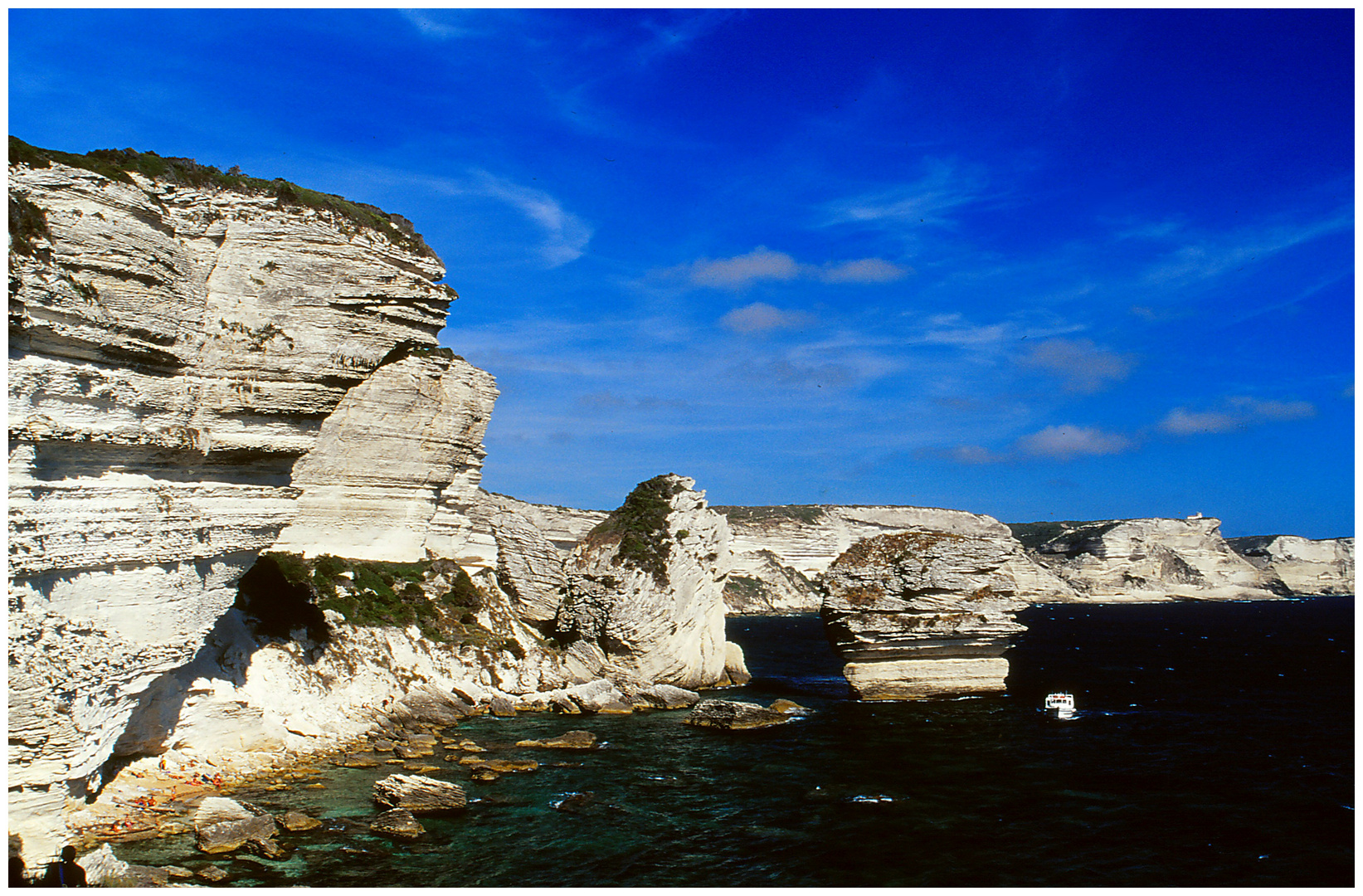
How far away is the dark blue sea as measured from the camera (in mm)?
16750

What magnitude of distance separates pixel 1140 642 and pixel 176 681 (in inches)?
2672

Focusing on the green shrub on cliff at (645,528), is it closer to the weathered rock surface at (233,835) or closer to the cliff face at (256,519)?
the cliff face at (256,519)

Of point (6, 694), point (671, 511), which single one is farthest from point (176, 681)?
point (671, 511)

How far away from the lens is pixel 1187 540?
136000 millimetres

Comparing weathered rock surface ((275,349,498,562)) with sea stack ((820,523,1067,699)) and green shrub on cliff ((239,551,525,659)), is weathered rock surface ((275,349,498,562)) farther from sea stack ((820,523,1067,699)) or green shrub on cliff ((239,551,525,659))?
sea stack ((820,523,1067,699))

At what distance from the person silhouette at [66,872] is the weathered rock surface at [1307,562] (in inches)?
6716

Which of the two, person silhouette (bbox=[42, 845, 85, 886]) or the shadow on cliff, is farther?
the shadow on cliff

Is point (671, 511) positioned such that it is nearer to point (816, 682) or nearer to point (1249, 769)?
point (816, 682)

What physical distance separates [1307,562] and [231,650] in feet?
567

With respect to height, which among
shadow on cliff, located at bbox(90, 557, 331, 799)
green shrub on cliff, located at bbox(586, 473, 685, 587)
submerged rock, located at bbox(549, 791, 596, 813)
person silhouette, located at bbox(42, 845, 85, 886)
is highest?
green shrub on cliff, located at bbox(586, 473, 685, 587)

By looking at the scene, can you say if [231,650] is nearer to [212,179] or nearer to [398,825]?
[398,825]

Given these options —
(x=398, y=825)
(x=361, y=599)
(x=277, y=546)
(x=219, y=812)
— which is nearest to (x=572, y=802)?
(x=398, y=825)

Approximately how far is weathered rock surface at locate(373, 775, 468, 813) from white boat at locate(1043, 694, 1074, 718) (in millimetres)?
25038

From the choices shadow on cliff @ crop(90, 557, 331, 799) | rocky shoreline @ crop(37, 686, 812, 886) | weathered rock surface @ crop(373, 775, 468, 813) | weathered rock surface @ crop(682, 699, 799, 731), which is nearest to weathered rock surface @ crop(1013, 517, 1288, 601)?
weathered rock surface @ crop(682, 699, 799, 731)
